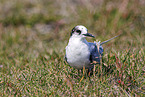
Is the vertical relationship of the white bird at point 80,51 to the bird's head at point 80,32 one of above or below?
below

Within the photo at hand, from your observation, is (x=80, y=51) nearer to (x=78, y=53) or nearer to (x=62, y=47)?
(x=78, y=53)

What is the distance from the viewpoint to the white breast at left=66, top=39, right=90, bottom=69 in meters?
3.25

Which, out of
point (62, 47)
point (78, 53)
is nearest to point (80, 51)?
point (78, 53)

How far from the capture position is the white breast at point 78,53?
10.7 feet

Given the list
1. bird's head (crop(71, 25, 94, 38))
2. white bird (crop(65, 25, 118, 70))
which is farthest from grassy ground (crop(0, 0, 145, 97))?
bird's head (crop(71, 25, 94, 38))

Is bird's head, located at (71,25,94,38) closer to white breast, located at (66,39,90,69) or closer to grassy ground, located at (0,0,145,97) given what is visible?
white breast, located at (66,39,90,69)

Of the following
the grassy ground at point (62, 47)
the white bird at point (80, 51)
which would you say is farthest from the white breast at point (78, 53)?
the grassy ground at point (62, 47)

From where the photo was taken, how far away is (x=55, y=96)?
9.95 ft

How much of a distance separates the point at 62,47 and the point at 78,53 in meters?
1.94

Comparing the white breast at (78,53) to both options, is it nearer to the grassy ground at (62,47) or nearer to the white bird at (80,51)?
the white bird at (80,51)

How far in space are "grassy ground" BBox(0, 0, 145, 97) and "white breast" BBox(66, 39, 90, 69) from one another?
25 cm

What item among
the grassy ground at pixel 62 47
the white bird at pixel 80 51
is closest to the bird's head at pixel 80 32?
the white bird at pixel 80 51

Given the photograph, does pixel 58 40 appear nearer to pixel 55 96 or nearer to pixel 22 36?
pixel 22 36

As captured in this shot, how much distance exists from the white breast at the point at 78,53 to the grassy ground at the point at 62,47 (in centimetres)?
25
